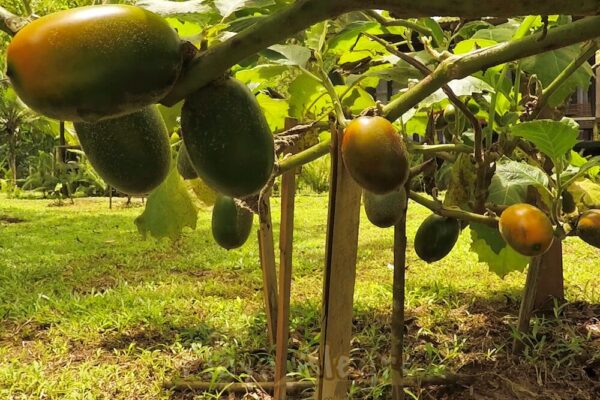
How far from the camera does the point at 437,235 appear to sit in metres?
1.33

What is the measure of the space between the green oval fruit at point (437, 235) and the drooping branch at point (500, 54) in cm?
58

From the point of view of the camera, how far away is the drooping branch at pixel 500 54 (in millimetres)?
580

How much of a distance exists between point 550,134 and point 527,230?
22cm

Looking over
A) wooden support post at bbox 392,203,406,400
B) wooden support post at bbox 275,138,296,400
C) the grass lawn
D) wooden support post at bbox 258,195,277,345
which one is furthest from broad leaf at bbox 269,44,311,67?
the grass lawn

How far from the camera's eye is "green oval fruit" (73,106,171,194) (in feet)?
1.52

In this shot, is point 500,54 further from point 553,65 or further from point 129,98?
Answer: point 553,65

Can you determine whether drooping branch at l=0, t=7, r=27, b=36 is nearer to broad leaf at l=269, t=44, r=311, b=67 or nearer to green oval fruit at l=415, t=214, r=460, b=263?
broad leaf at l=269, t=44, r=311, b=67

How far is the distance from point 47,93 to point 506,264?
1.66m

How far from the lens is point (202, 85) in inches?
16.6

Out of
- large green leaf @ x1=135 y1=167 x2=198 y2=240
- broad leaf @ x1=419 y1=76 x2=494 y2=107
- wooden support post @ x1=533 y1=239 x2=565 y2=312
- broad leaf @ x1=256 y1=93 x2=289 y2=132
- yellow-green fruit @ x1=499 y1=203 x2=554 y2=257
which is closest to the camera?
yellow-green fruit @ x1=499 y1=203 x2=554 y2=257

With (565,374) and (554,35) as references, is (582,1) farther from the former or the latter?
(565,374)

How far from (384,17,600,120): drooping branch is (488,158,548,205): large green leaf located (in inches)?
24.2

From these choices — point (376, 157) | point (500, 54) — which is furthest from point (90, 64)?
point (500, 54)

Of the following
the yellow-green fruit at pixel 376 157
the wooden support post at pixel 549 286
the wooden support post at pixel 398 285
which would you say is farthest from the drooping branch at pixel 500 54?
the wooden support post at pixel 549 286
